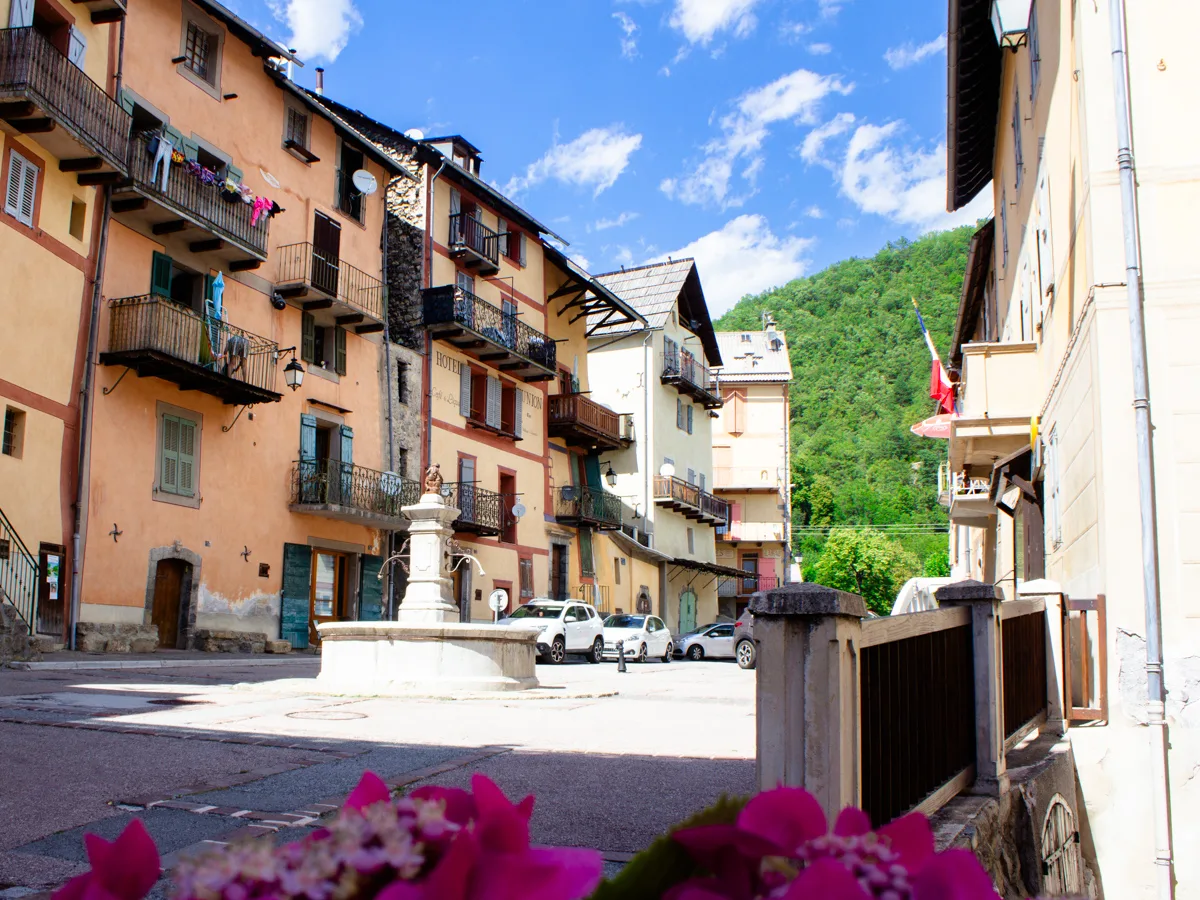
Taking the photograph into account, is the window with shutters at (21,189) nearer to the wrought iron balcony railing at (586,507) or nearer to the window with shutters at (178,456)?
the window with shutters at (178,456)

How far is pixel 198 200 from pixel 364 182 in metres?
6.23

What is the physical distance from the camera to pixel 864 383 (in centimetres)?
6769

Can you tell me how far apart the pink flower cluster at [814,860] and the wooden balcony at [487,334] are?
96.3ft

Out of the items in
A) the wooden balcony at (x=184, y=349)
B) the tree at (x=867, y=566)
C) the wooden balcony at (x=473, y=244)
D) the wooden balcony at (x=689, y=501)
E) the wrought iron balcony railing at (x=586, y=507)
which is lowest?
the tree at (x=867, y=566)

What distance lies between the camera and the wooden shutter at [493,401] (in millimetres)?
33125

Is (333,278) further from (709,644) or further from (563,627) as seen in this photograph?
(709,644)

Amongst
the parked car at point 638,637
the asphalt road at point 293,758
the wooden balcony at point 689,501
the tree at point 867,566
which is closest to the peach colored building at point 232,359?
the parked car at point 638,637

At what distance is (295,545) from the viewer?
24922 mm

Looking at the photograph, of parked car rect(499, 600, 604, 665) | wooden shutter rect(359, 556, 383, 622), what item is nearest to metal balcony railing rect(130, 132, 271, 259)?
wooden shutter rect(359, 556, 383, 622)

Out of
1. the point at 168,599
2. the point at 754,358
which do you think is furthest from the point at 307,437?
the point at 754,358

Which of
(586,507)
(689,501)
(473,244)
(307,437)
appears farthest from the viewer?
(689,501)

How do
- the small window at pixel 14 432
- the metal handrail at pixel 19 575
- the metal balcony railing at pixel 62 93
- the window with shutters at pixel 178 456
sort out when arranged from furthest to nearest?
the window with shutters at pixel 178 456
the small window at pixel 14 432
the metal balcony railing at pixel 62 93
the metal handrail at pixel 19 575

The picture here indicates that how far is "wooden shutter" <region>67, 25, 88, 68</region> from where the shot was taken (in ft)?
62.1

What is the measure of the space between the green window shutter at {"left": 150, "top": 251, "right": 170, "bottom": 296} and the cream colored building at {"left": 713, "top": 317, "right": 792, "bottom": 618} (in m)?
39.2
